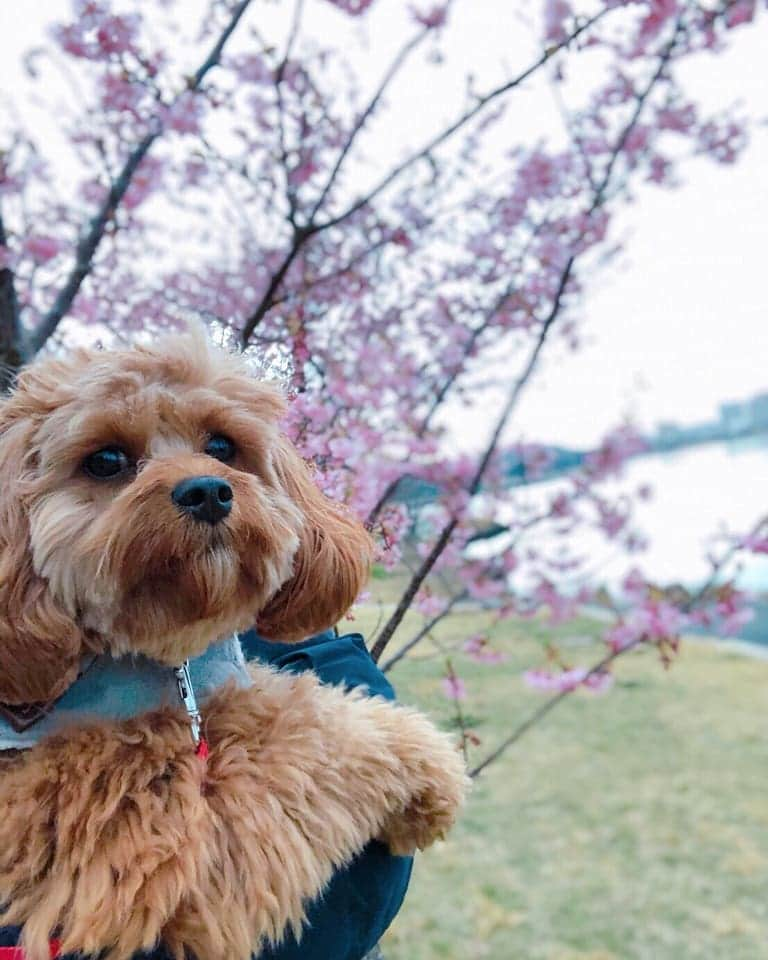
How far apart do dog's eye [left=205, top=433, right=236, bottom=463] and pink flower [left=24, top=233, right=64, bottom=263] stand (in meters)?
1.28

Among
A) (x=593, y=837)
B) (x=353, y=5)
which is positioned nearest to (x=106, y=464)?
(x=353, y=5)

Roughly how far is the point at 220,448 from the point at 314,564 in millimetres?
209

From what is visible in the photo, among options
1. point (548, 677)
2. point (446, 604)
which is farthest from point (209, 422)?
point (548, 677)

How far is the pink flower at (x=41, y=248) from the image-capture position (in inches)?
85.2

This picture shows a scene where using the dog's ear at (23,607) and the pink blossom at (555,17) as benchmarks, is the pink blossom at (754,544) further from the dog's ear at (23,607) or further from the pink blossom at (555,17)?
the dog's ear at (23,607)

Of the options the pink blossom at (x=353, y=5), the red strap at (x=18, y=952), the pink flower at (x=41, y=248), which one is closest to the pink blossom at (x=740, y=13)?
the pink blossom at (x=353, y=5)

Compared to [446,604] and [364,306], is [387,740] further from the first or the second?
[364,306]

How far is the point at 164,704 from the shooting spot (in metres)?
1.11

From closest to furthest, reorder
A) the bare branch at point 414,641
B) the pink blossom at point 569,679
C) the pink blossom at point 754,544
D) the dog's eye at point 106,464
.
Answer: the dog's eye at point 106,464
the bare branch at point 414,641
the pink blossom at point 569,679
the pink blossom at point 754,544

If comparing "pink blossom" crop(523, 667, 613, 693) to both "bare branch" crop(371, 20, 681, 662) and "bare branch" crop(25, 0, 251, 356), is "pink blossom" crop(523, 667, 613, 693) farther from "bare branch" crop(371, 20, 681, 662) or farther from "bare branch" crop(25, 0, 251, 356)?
"bare branch" crop(25, 0, 251, 356)

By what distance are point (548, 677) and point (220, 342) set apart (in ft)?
7.97

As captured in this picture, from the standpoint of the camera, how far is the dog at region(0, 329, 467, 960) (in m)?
0.96

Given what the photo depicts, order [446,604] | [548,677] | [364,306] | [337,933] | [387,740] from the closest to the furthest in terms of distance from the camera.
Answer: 1. [337,933]
2. [387,740]
3. [446,604]
4. [364,306]
5. [548,677]

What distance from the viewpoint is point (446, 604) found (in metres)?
2.24
